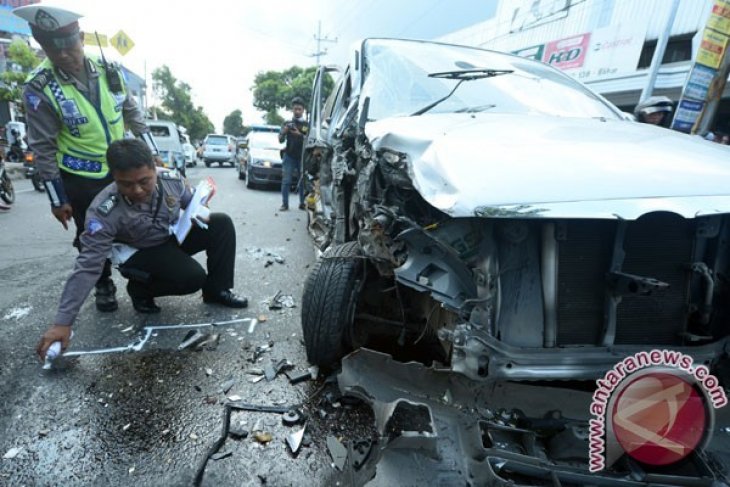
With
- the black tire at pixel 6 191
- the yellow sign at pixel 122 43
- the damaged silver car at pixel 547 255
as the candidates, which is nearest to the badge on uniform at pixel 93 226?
the damaged silver car at pixel 547 255

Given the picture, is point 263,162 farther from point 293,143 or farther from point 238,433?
point 238,433

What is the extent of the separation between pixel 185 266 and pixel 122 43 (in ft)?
54.0

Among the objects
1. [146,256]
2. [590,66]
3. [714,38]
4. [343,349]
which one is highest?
[590,66]

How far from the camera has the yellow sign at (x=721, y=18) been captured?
5969 mm

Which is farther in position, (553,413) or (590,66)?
(590,66)

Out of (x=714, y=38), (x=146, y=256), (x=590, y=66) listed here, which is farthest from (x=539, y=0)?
(x=146, y=256)

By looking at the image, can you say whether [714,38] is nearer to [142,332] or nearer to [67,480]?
[142,332]

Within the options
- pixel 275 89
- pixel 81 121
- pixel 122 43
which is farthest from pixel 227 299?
pixel 275 89

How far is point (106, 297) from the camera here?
9.61ft

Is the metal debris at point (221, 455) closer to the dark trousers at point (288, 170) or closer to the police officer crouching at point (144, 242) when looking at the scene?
the police officer crouching at point (144, 242)

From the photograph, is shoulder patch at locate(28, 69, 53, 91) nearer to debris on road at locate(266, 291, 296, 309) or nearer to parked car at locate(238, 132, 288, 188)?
debris on road at locate(266, 291, 296, 309)

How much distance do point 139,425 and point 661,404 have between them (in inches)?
81.1

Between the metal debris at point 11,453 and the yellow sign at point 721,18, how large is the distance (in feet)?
29.5

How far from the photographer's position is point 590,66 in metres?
13.2
